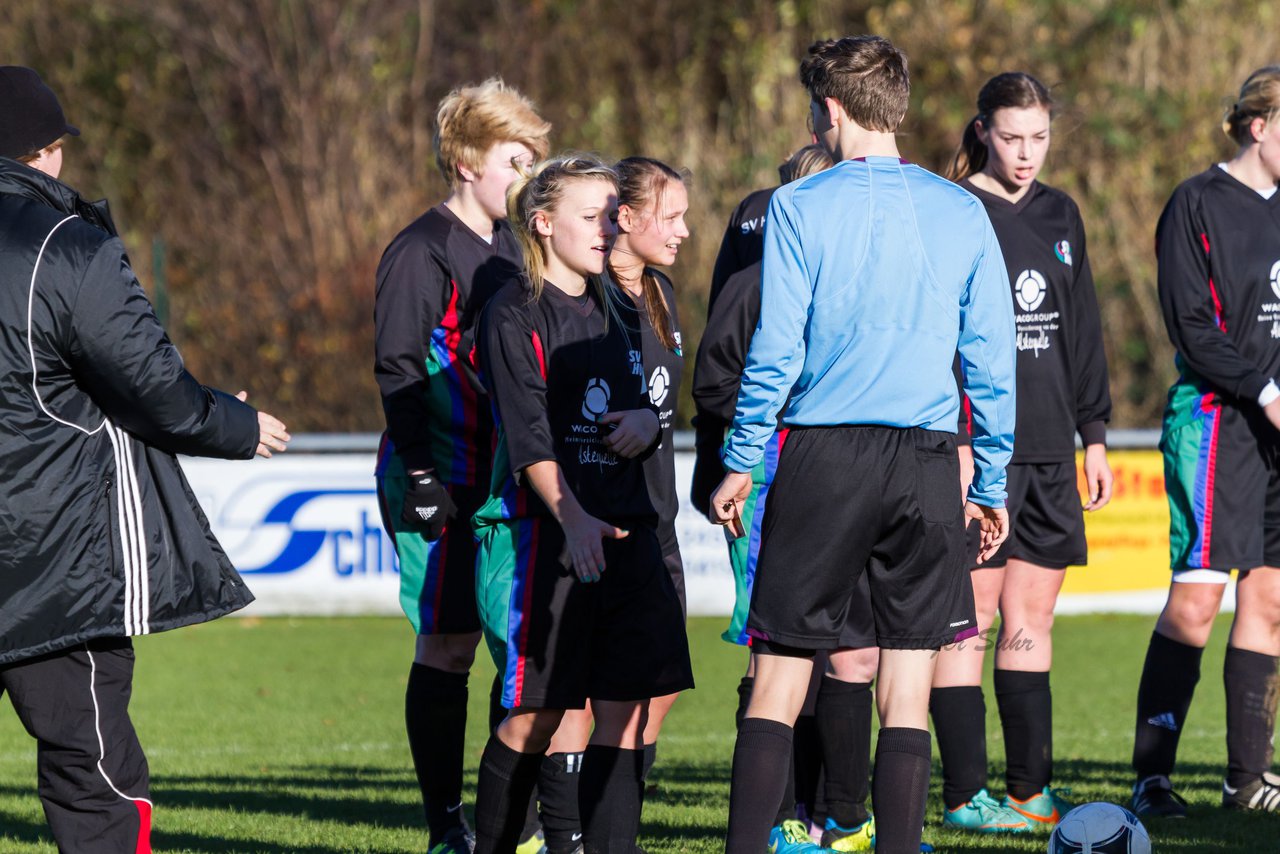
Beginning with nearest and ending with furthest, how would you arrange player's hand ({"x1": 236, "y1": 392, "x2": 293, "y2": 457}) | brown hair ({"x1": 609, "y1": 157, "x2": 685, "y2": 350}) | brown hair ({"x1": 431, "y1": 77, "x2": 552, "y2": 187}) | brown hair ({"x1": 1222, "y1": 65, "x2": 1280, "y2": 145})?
player's hand ({"x1": 236, "y1": 392, "x2": 293, "y2": 457}) < brown hair ({"x1": 609, "y1": 157, "x2": 685, "y2": 350}) < brown hair ({"x1": 431, "y1": 77, "x2": 552, "y2": 187}) < brown hair ({"x1": 1222, "y1": 65, "x2": 1280, "y2": 145})

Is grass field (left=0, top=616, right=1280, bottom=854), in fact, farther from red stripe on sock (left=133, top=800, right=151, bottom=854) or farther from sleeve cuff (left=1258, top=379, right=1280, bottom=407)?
sleeve cuff (left=1258, top=379, right=1280, bottom=407)

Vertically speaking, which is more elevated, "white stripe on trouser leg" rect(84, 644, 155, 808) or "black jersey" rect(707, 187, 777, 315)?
"black jersey" rect(707, 187, 777, 315)

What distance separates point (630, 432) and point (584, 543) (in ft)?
1.25

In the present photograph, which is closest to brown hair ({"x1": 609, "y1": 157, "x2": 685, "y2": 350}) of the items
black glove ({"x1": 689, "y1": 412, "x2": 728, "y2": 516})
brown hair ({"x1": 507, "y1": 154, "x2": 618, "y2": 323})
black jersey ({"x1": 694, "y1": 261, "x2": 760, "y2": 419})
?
brown hair ({"x1": 507, "y1": 154, "x2": 618, "y2": 323})

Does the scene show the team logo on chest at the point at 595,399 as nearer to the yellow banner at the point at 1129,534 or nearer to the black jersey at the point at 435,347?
the black jersey at the point at 435,347

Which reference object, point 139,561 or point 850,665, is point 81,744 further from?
point 850,665

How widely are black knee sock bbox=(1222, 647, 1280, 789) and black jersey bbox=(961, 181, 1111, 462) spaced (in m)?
0.96

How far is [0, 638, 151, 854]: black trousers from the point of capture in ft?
12.5

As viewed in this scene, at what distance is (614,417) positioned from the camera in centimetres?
A: 429

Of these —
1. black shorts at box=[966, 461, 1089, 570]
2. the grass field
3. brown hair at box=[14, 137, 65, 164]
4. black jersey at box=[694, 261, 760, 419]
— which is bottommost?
the grass field

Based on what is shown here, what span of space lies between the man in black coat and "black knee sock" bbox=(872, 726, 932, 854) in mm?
1598

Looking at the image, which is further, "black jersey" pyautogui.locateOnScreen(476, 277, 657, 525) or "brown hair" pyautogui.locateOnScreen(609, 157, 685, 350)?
"brown hair" pyautogui.locateOnScreen(609, 157, 685, 350)

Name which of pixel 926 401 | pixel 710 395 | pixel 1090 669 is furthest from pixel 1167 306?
pixel 1090 669

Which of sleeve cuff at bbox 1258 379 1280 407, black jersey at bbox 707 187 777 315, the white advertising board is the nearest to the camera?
black jersey at bbox 707 187 777 315
